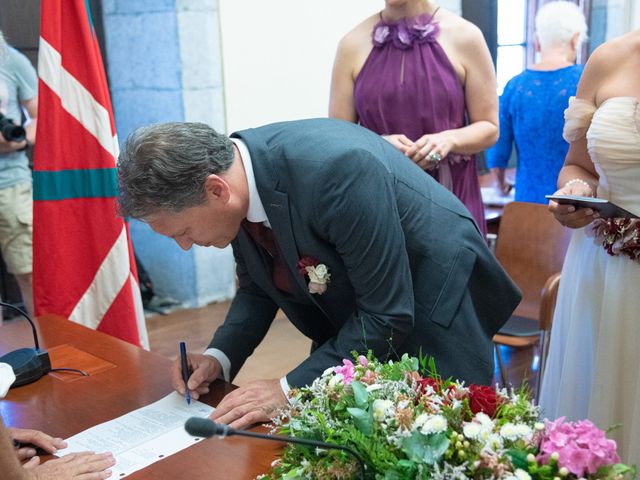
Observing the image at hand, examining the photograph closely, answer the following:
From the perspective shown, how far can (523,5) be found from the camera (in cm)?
742

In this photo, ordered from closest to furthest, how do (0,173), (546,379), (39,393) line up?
1. (39,393)
2. (546,379)
3. (0,173)

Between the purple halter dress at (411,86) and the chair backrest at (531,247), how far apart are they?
2.53 feet

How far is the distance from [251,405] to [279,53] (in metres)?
3.98

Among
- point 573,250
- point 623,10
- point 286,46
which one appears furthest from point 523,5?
point 573,250

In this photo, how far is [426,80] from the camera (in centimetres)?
272

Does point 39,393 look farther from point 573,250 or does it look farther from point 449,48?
point 449,48

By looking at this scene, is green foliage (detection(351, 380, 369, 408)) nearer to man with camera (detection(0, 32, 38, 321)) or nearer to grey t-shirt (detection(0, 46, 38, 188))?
man with camera (detection(0, 32, 38, 321))

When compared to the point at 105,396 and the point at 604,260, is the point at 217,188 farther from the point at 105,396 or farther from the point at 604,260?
the point at 604,260

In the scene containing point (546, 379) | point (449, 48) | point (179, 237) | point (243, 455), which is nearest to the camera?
point (243, 455)

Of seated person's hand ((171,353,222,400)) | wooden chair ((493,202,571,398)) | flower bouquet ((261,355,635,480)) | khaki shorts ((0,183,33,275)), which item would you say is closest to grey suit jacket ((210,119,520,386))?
seated person's hand ((171,353,222,400))

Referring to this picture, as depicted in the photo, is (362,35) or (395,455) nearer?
(395,455)

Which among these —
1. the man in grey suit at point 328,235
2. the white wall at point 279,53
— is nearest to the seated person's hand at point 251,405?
the man in grey suit at point 328,235

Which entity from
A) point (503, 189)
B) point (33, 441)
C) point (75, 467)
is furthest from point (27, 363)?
point (503, 189)

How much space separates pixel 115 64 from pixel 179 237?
366cm
